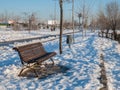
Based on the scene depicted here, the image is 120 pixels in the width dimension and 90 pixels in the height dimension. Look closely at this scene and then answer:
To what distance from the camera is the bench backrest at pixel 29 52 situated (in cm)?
816

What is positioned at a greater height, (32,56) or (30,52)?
(30,52)

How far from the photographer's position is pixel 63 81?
23.7 ft

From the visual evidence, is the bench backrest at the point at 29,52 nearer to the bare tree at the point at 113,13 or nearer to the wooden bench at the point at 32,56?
the wooden bench at the point at 32,56

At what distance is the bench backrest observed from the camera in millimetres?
8156

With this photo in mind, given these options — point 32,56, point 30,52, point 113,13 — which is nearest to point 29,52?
point 30,52

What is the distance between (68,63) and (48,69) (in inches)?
45.4

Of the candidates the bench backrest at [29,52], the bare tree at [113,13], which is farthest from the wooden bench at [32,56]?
the bare tree at [113,13]

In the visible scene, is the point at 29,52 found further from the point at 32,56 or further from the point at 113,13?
the point at 113,13

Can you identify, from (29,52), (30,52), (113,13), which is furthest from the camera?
(113,13)

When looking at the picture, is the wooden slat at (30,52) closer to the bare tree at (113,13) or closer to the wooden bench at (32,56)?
the wooden bench at (32,56)

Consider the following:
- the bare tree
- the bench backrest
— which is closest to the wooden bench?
the bench backrest

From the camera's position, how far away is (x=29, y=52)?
28.9 ft

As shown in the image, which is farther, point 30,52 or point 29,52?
point 30,52

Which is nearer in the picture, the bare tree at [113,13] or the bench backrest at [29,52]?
the bench backrest at [29,52]
